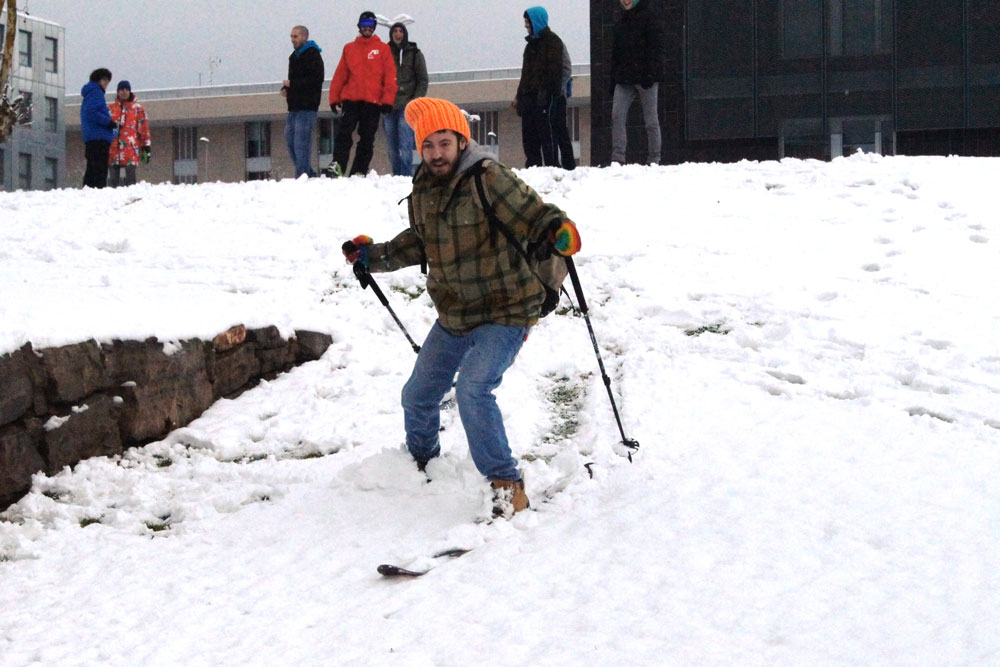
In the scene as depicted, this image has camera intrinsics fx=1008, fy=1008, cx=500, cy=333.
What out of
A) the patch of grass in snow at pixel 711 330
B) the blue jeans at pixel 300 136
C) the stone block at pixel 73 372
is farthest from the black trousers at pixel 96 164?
the patch of grass in snow at pixel 711 330

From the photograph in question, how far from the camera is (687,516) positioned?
4.57 m

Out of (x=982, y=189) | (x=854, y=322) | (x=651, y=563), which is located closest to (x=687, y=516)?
(x=651, y=563)

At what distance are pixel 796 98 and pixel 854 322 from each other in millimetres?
16340

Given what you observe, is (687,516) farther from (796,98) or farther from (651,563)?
(796,98)

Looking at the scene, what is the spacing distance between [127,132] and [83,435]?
34.5 feet

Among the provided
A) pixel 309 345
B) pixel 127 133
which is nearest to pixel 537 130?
pixel 309 345

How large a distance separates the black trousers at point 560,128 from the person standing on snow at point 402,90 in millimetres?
1876

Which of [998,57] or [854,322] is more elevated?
[998,57]

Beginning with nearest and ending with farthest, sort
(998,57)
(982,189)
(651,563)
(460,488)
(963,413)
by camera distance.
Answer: (651,563), (460,488), (963,413), (982,189), (998,57)

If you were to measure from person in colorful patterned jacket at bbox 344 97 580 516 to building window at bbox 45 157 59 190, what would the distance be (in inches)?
2404

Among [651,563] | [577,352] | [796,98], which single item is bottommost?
[651,563]

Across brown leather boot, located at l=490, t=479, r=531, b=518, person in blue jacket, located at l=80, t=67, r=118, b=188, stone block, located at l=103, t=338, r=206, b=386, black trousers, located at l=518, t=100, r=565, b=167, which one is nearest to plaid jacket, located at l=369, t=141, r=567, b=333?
brown leather boot, located at l=490, t=479, r=531, b=518

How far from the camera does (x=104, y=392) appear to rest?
238 inches

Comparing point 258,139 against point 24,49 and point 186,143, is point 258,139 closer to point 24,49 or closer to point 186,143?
point 186,143
